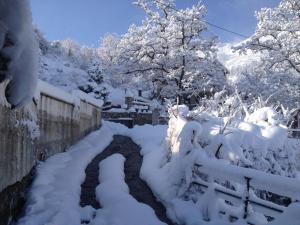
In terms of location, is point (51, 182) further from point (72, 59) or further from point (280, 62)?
point (72, 59)

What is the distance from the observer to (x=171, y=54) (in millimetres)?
29234

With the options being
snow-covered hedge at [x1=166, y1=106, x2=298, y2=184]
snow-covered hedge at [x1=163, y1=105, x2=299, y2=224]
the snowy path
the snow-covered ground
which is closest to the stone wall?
the snow-covered ground

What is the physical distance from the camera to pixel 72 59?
197 feet

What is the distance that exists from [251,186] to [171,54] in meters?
24.0

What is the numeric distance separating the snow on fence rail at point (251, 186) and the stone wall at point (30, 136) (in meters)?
3.02

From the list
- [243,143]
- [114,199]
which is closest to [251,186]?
[114,199]

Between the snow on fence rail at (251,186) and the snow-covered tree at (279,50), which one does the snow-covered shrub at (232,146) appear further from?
the snow-covered tree at (279,50)

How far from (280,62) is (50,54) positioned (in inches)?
1561

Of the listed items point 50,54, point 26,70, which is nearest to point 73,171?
point 26,70

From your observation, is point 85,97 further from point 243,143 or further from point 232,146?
point 232,146

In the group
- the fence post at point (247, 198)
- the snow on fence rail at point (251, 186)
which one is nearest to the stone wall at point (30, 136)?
the snow on fence rail at point (251, 186)

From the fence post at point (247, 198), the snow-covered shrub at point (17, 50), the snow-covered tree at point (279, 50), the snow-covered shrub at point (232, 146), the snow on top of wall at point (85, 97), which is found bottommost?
the fence post at point (247, 198)

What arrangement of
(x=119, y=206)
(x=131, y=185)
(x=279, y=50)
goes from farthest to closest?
(x=279, y=50) → (x=131, y=185) → (x=119, y=206)

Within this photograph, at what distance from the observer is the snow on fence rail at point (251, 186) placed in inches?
199
